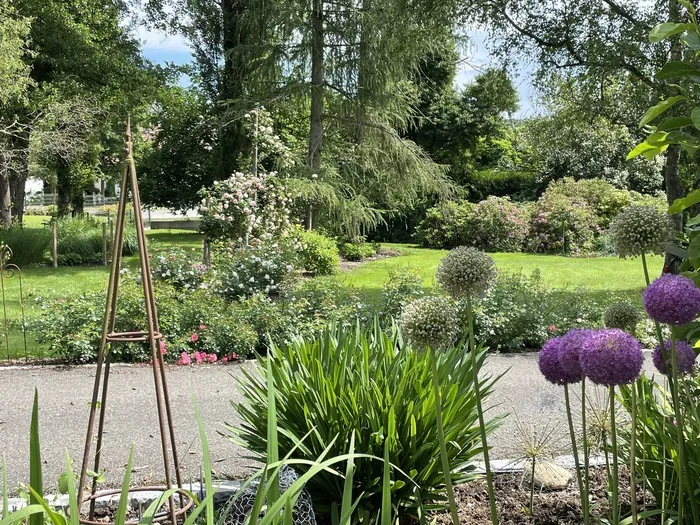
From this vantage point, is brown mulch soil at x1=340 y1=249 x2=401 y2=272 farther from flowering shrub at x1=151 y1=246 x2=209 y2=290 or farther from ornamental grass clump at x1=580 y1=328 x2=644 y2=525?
ornamental grass clump at x1=580 y1=328 x2=644 y2=525

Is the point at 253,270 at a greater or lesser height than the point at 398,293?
greater

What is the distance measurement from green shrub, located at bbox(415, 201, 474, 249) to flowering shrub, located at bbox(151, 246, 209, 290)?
9.63 metres

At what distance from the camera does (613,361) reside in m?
1.35

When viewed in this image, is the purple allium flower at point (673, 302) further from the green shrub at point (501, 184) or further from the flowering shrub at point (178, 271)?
the green shrub at point (501, 184)

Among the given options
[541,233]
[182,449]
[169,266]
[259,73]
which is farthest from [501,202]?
[182,449]

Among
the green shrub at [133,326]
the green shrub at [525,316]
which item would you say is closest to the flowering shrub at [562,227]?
the green shrub at [525,316]

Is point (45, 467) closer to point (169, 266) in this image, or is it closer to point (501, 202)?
point (169, 266)

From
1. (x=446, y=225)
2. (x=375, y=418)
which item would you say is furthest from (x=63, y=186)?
(x=375, y=418)

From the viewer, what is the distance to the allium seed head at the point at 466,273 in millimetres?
1795

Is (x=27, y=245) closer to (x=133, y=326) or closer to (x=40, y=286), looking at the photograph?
(x=40, y=286)

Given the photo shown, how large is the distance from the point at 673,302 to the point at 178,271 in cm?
793

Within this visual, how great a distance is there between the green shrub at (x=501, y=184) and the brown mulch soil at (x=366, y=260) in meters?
Answer: 7.39

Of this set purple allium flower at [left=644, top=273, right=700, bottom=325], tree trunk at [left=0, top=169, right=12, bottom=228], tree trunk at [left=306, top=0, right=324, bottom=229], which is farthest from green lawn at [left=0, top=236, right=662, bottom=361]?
purple allium flower at [left=644, top=273, right=700, bottom=325]

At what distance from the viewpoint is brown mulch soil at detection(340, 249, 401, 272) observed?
13.8m
